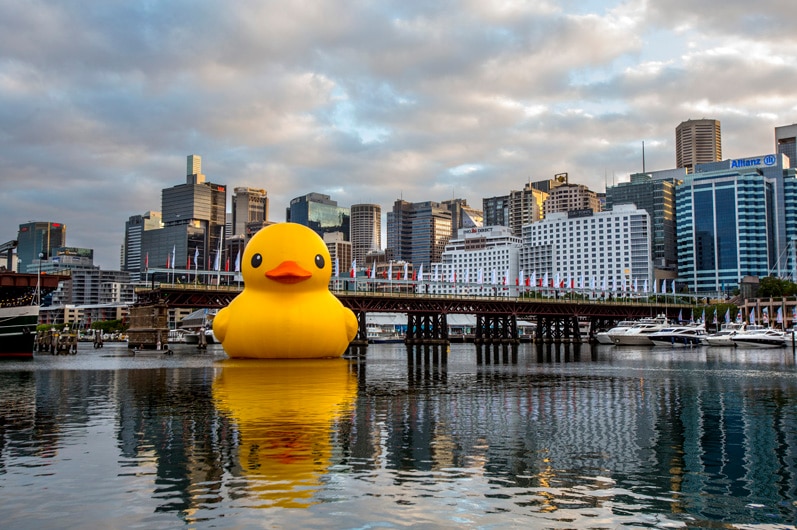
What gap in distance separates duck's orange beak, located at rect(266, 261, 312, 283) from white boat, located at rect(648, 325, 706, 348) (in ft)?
272

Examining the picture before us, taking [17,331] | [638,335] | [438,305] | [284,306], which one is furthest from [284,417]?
[638,335]

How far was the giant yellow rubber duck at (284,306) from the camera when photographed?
4581 centimetres

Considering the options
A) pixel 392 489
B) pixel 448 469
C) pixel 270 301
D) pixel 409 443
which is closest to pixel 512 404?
pixel 409 443

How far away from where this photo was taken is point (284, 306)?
152 ft

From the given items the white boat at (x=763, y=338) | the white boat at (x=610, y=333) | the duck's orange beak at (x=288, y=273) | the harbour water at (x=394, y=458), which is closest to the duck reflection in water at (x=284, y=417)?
the harbour water at (x=394, y=458)

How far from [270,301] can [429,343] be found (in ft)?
330

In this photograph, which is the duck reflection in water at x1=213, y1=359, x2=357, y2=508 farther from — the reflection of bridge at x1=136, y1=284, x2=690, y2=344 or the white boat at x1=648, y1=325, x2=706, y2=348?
the white boat at x1=648, y1=325, x2=706, y2=348

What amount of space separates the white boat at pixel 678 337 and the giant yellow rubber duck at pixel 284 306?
8073 cm

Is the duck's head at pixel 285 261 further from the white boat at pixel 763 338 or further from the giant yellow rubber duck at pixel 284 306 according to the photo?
the white boat at pixel 763 338

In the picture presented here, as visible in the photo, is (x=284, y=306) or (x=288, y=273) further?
(x=284, y=306)

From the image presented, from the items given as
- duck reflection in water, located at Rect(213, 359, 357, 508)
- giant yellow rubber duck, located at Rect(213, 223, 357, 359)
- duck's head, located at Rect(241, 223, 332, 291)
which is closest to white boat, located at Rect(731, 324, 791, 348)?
giant yellow rubber duck, located at Rect(213, 223, 357, 359)

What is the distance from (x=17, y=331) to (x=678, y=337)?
91570mm

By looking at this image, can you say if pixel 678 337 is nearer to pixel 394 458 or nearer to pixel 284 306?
pixel 284 306

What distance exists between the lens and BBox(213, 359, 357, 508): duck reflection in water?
52.7 feet
